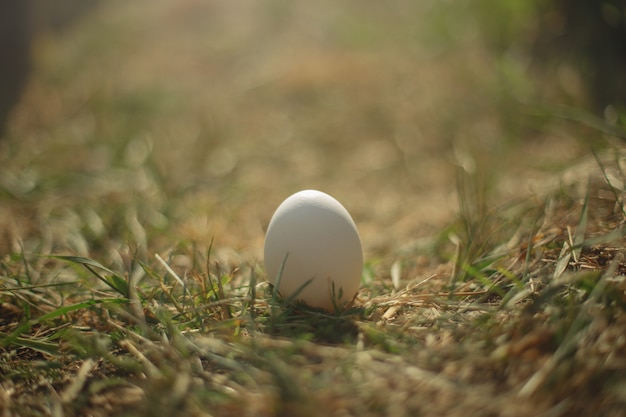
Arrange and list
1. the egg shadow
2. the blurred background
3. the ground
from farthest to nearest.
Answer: the blurred background → the egg shadow → the ground

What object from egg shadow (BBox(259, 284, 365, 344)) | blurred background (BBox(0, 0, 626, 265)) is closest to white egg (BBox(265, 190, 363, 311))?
egg shadow (BBox(259, 284, 365, 344))

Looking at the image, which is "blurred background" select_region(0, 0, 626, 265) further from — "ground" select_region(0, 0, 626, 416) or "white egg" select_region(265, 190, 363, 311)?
"white egg" select_region(265, 190, 363, 311)

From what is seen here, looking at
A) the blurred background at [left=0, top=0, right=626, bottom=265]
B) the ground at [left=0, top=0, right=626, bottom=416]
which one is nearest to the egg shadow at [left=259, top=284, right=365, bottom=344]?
the ground at [left=0, top=0, right=626, bottom=416]

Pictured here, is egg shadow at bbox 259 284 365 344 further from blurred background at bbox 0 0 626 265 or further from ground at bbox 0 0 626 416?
blurred background at bbox 0 0 626 265

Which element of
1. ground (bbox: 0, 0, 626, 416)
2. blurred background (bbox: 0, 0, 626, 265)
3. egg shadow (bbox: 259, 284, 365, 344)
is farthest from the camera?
blurred background (bbox: 0, 0, 626, 265)

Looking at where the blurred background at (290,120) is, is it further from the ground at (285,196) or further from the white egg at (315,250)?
A: the white egg at (315,250)

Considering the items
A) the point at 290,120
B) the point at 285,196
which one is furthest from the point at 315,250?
the point at 290,120

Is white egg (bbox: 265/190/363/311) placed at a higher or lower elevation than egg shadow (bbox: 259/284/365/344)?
higher

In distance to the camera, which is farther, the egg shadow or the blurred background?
the blurred background

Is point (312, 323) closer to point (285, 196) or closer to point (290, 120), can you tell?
point (285, 196)
